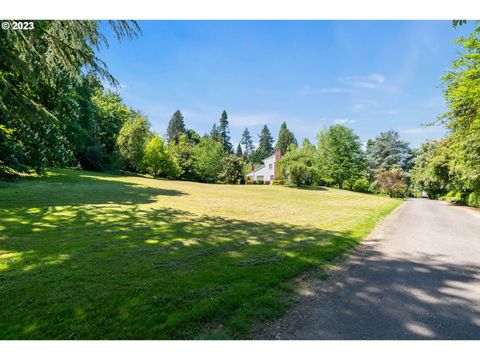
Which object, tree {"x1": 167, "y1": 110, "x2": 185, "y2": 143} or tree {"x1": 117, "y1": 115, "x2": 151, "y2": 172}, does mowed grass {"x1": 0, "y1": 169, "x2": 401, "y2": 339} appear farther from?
tree {"x1": 167, "y1": 110, "x2": 185, "y2": 143}

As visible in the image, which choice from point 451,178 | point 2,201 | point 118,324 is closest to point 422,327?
point 118,324

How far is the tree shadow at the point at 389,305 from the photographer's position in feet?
9.46

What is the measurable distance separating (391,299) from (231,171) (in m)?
40.8

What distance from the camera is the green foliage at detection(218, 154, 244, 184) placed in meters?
44.0

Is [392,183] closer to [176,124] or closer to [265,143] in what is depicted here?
[265,143]

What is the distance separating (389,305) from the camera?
3.57 meters

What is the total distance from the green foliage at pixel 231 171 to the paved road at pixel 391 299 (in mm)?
37952

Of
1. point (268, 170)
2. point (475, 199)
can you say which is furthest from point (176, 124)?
point (475, 199)

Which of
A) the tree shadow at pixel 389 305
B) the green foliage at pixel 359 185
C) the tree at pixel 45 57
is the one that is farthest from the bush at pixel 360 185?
the tree at pixel 45 57

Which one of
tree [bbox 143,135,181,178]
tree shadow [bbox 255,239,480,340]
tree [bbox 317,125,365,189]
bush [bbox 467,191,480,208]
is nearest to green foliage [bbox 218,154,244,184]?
tree [bbox 143,135,181,178]

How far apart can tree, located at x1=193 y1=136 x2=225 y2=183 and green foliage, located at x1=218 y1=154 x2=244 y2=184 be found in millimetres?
776
